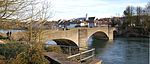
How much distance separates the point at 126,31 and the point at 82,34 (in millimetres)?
37453

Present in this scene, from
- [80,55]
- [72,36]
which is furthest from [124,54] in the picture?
[80,55]

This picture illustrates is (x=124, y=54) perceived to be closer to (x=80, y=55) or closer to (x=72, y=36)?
(x=72, y=36)

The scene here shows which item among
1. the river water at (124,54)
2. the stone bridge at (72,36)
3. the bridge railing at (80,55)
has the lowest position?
the river water at (124,54)

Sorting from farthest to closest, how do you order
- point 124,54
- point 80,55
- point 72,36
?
point 72,36 < point 124,54 < point 80,55

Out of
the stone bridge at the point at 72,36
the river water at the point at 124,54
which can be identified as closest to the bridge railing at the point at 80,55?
the river water at the point at 124,54

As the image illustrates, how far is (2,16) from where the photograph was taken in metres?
7.88

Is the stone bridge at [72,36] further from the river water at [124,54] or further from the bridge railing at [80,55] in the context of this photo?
the bridge railing at [80,55]

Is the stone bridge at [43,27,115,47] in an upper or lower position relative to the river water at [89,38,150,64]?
upper

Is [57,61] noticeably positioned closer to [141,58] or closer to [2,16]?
[2,16]

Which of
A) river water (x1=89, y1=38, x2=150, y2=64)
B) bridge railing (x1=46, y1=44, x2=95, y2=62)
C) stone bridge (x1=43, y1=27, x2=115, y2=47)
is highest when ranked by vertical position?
bridge railing (x1=46, y1=44, x2=95, y2=62)

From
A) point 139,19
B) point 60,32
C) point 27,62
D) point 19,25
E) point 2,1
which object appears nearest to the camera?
point 2,1

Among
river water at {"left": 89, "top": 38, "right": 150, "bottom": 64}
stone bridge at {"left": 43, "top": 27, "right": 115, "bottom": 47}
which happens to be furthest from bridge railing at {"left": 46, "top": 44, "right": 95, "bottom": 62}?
stone bridge at {"left": 43, "top": 27, "right": 115, "bottom": 47}

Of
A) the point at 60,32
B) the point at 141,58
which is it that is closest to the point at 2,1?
the point at 141,58

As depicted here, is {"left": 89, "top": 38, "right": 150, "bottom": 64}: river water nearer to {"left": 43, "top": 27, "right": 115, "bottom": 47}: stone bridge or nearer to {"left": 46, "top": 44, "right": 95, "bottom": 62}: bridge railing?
{"left": 43, "top": 27, "right": 115, "bottom": 47}: stone bridge
